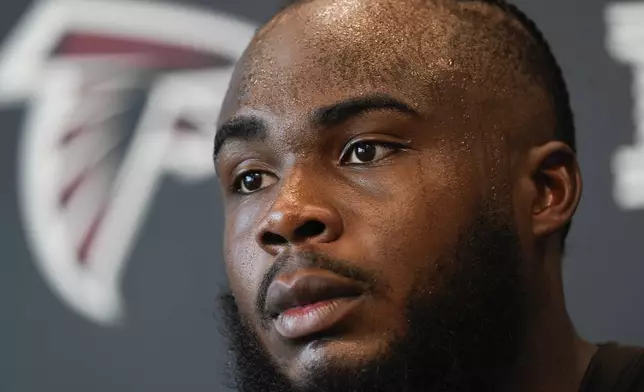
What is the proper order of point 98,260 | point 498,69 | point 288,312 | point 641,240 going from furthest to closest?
point 98,260, point 641,240, point 498,69, point 288,312

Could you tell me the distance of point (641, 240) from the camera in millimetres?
1185

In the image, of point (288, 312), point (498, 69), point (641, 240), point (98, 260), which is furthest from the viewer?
point (98, 260)

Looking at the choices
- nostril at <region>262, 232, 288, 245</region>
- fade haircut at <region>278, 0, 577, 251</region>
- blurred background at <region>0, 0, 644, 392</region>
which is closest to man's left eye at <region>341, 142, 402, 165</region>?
nostril at <region>262, 232, 288, 245</region>

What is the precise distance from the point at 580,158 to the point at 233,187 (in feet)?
1.89

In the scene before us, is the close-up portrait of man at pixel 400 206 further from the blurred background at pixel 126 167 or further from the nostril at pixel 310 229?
the blurred background at pixel 126 167

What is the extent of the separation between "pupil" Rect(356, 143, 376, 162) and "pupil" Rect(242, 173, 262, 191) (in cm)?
12

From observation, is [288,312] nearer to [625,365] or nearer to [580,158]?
[625,365]

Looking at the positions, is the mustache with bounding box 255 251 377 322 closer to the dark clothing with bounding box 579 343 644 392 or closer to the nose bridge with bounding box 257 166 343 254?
the nose bridge with bounding box 257 166 343 254

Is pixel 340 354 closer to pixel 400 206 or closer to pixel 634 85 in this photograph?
pixel 400 206

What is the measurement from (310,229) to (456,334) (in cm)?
17

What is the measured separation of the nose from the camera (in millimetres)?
738

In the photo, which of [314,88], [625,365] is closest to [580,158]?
[625,365]

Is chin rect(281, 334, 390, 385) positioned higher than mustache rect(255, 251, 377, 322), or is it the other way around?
mustache rect(255, 251, 377, 322)

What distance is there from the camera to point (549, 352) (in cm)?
87
